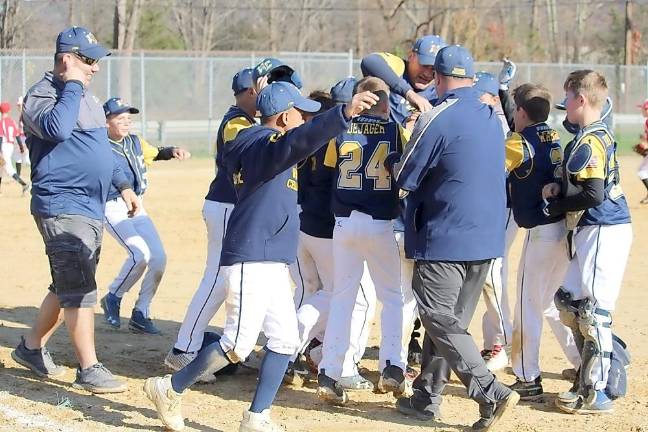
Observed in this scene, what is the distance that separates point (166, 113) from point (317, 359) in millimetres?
22969

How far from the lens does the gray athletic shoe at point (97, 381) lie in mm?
7027

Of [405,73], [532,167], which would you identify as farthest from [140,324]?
[532,167]

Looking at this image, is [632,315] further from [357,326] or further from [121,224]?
[121,224]

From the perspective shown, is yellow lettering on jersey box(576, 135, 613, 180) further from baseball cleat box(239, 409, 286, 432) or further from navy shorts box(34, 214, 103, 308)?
navy shorts box(34, 214, 103, 308)

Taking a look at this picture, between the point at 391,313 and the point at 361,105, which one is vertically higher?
the point at 361,105

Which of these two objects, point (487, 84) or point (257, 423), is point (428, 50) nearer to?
point (487, 84)

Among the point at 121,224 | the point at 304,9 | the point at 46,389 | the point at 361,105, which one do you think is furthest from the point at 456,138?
the point at 304,9

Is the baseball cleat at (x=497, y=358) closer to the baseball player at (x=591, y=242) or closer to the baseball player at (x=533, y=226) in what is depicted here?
the baseball player at (x=533, y=226)

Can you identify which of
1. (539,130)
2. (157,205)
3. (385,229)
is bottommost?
(157,205)

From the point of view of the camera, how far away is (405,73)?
789 cm

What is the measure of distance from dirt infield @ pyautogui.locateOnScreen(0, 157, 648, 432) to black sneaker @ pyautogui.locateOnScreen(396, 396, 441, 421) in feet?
0.17

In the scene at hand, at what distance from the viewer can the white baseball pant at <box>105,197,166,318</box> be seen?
9.00m

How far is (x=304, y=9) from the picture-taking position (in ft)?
175

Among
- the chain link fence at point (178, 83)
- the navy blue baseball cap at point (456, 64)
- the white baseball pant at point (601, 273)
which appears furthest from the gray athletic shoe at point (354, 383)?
the chain link fence at point (178, 83)
